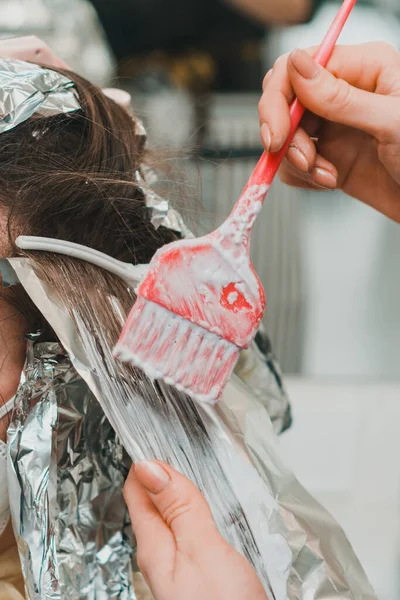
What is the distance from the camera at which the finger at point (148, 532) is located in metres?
0.55

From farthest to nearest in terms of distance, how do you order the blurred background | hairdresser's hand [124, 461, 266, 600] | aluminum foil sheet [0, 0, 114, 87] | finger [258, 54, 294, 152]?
1. aluminum foil sheet [0, 0, 114, 87]
2. the blurred background
3. finger [258, 54, 294, 152]
4. hairdresser's hand [124, 461, 266, 600]

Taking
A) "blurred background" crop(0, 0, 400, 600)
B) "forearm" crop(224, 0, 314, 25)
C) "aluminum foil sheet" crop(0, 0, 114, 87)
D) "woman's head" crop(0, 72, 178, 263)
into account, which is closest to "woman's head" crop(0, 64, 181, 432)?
"woman's head" crop(0, 72, 178, 263)

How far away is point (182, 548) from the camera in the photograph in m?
0.55

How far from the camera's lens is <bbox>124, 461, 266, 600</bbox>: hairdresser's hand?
53 centimetres

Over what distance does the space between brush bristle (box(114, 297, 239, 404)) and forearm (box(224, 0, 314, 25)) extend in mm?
1869

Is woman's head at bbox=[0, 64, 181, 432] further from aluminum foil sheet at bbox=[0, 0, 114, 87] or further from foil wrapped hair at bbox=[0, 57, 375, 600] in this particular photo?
aluminum foil sheet at bbox=[0, 0, 114, 87]

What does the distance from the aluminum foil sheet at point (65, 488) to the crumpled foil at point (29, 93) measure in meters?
0.25

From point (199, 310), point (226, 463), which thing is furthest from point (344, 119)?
point (226, 463)

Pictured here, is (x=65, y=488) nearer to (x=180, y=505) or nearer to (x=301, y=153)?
(x=180, y=505)

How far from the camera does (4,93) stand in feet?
2.12

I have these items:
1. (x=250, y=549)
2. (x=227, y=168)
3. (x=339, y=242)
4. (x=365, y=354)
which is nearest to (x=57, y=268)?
(x=250, y=549)

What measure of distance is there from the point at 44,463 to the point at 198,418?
180mm

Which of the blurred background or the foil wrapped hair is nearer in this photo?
the foil wrapped hair

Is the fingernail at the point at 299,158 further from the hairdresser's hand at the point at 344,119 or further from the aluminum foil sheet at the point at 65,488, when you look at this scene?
the aluminum foil sheet at the point at 65,488
